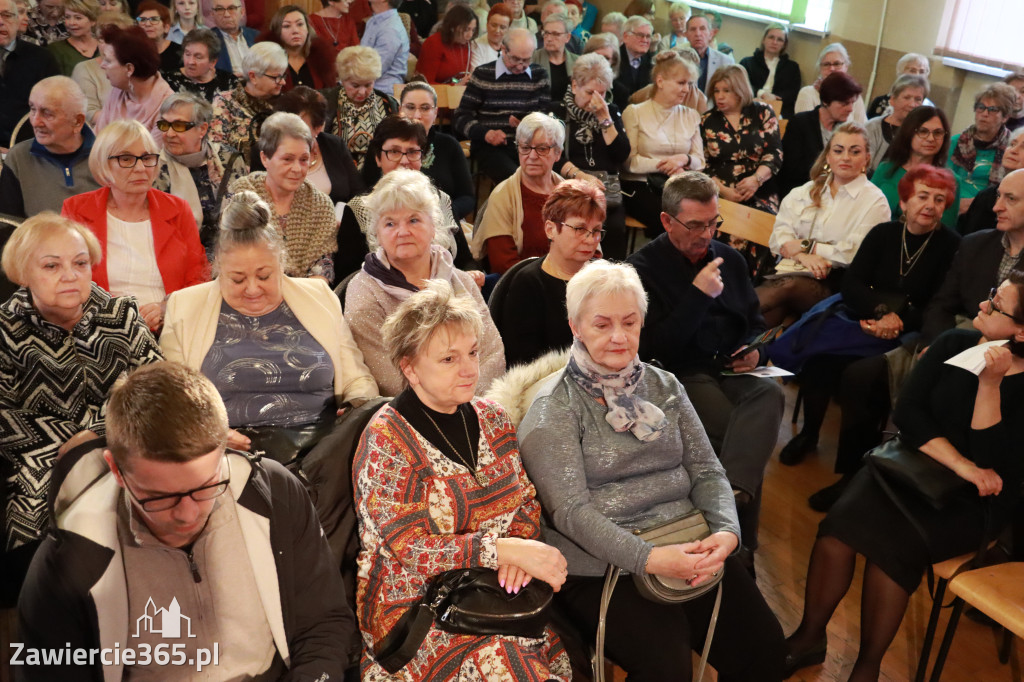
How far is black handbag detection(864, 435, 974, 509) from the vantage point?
8.00 ft

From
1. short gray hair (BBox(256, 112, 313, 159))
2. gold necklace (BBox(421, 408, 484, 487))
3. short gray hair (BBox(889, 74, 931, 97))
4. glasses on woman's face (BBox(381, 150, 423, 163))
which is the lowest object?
gold necklace (BBox(421, 408, 484, 487))

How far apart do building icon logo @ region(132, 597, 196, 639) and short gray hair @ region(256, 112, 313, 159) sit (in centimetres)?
214

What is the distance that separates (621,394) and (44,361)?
1.52 metres

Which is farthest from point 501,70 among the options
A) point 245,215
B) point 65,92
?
point 245,215

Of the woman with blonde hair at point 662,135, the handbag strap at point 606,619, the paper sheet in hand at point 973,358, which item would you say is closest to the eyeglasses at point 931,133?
the woman with blonde hair at point 662,135

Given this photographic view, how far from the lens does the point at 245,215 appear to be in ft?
7.95

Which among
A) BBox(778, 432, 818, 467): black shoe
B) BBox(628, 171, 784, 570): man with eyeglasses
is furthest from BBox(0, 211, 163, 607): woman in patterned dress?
BBox(778, 432, 818, 467): black shoe

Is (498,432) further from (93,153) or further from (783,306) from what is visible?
(783,306)

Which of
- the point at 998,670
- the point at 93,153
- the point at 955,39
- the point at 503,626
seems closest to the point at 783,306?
the point at 998,670

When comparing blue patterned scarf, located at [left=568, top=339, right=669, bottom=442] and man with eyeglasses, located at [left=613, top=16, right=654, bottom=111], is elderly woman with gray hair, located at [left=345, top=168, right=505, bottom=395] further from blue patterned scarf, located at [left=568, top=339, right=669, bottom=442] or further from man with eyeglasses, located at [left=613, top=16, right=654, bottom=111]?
man with eyeglasses, located at [left=613, top=16, right=654, bottom=111]

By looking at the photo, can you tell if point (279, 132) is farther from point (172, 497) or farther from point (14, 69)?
point (14, 69)

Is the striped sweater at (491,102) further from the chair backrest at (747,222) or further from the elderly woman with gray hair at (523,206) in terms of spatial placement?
the chair backrest at (747,222)

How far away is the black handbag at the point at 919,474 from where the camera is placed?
2.44m

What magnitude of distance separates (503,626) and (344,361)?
41.4 inches
